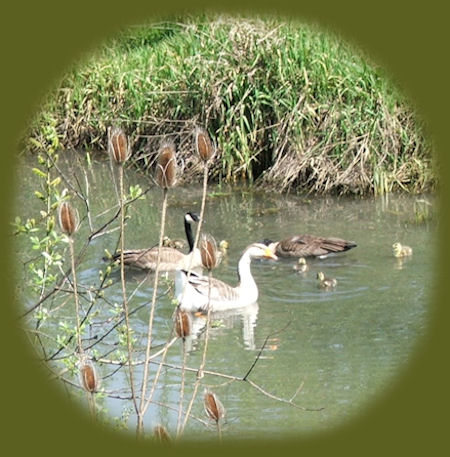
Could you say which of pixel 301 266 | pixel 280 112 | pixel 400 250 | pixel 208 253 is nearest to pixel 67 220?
pixel 208 253

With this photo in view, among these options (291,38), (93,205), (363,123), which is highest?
(291,38)

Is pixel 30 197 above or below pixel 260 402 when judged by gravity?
above

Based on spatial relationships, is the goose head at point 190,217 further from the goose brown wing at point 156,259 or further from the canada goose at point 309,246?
the canada goose at point 309,246

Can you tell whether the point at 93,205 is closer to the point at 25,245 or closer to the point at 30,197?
the point at 30,197

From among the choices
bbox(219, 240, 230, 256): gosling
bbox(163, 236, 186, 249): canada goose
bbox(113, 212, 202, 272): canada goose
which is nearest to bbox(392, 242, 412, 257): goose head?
bbox(219, 240, 230, 256): gosling

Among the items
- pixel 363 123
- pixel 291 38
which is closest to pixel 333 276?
pixel 363 123

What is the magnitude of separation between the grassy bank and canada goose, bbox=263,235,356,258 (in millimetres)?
2454

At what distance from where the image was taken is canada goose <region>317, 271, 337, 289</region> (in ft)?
37.4

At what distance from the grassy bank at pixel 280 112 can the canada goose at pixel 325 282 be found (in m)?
3.72

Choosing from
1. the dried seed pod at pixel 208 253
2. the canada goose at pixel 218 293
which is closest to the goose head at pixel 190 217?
the canada goose at pixel 218 293

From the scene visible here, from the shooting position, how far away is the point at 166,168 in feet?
17.0

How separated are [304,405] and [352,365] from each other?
1.03 metres

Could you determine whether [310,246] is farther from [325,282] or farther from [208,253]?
[208,253]

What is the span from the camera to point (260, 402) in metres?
8.24
